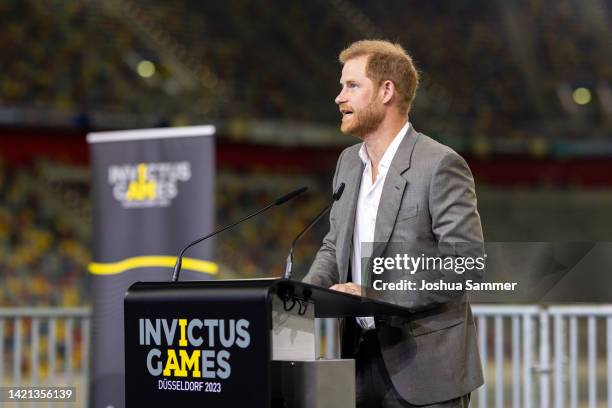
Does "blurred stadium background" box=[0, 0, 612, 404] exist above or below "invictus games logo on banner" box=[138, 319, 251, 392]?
above

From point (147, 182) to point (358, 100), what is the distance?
229cm

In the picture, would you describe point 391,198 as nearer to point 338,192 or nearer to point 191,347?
point 338,192

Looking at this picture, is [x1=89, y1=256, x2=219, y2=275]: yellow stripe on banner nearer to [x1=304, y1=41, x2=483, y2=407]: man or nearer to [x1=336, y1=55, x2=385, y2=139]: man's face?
[x1=304, y1=41, x2=483, y2=407]: man

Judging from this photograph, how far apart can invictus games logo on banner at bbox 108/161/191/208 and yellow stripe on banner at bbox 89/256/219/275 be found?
259 mm

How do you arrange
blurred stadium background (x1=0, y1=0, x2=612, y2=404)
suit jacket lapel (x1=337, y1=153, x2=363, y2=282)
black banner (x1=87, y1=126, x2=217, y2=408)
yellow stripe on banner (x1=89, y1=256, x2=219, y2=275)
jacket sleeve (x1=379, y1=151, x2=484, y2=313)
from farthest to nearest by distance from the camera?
1. blurred stadium background (x1=0, y1=0, x2=612, y2=404)
2. black banner (x1=87, y1=126, x2=217, y2=408)
3. yellow stripe on banner (x1=89, y1=256, x2=219, y2=275)
4. suit jacket lapel (x1=337, y1=153, x2=363, y2=282)
5. jacket sleeve (x1=379, y1=151, x2=484, y2=313)

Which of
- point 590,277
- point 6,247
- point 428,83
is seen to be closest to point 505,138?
point 428,83

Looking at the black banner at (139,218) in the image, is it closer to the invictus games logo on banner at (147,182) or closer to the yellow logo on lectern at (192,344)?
the invictus games logo on banner at (147,182)

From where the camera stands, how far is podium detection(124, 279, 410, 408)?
211 centimetres

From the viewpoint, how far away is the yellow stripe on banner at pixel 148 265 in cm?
443

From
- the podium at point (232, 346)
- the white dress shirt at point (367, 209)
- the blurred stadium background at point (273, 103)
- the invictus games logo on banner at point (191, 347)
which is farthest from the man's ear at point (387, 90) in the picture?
the blurred stadium background at point (273, 103)

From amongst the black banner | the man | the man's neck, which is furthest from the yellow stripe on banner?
the man's neck

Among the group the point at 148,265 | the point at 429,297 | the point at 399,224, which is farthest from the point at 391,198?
the point at 148,265

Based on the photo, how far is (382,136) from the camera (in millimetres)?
2656

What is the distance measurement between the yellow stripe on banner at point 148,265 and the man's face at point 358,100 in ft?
6.39
